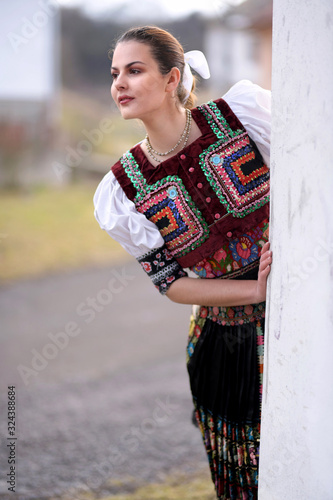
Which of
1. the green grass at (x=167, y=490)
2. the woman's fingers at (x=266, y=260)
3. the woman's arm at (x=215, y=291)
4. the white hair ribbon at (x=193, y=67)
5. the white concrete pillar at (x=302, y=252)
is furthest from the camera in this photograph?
the green grass at (x=167, y=490)

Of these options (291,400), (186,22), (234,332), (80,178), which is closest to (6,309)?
(234,332)

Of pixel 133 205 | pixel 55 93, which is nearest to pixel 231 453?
pixel 133 205

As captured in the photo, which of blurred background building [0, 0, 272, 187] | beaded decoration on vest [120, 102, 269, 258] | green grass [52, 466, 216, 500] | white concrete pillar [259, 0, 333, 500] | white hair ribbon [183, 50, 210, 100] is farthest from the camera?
blurred background building [0, 0, 272, 187]

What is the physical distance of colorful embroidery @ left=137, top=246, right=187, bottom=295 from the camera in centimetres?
186

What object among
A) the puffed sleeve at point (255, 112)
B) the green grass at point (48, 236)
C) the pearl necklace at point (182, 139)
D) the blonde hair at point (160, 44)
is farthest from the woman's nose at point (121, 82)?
the green grass at point (48, 236)

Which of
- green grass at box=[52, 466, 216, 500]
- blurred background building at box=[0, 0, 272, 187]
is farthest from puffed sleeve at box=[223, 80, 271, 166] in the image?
blurred background building at box=[0, 0, 272, 187]

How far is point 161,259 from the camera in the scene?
1.86 meters

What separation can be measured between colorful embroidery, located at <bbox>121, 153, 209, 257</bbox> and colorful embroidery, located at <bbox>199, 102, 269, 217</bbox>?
10 cm

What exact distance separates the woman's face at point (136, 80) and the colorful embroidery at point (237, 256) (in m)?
0.53

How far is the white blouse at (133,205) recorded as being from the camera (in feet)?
5.92

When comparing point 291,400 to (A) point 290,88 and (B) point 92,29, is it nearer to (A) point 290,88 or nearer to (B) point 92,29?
(A) point 290,88

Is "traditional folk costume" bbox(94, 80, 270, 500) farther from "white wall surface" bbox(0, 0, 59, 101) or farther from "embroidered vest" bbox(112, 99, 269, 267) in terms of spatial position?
"white wall surface" bbox(0, 0, 59, 101)

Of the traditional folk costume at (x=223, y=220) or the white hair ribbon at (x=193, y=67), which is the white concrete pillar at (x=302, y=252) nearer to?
the traditional folk costume at (x=223, y=220)

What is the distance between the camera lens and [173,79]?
1.88 m
